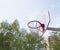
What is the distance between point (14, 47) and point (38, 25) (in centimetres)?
1421

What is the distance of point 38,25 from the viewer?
8977mm

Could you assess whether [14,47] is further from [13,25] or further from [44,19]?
[44,19]

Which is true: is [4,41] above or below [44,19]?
below

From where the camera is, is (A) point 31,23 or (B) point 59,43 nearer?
(A) point 31,23

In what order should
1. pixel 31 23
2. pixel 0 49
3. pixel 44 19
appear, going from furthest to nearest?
pixel 0 49
pixel 31 23
pixel 44 19

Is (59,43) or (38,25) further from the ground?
(38,25)

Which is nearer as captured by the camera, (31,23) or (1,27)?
(31,23)

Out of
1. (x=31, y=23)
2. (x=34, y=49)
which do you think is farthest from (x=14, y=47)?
(x=31, y=23)

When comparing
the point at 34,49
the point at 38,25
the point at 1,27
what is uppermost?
the point at 38,25

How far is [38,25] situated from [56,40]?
13.8 meters

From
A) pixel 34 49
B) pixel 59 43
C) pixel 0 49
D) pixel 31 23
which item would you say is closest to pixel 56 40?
pixel 59 43

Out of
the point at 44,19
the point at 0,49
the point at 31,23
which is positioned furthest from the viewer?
the point at 0,49

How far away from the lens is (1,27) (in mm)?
22594

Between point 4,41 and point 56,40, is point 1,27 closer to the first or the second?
point 4,41
